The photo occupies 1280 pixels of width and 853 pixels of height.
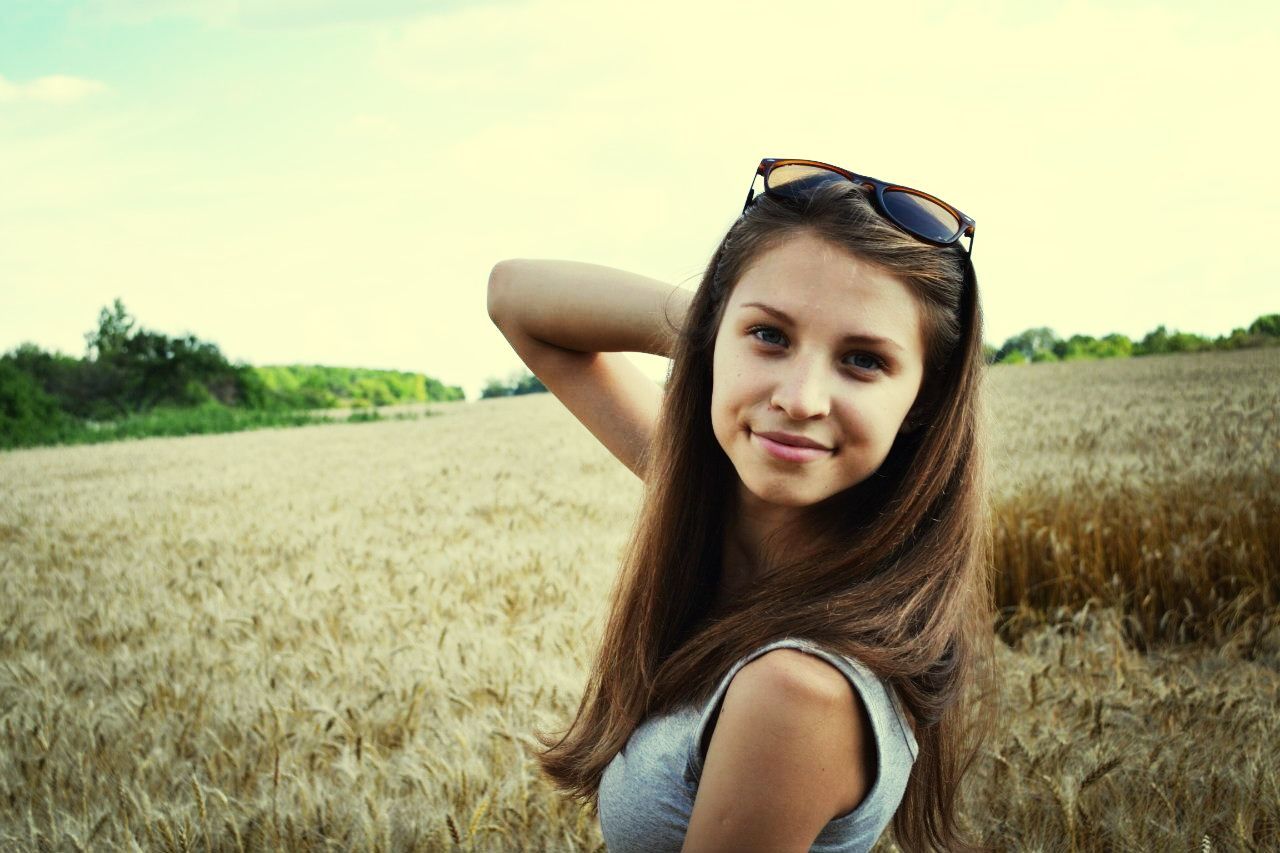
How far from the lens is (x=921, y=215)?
A: 1.28 meters

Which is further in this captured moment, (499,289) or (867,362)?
(499,289)

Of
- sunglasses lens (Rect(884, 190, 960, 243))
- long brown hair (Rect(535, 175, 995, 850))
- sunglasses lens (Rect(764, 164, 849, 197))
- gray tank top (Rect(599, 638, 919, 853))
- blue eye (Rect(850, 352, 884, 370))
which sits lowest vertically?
gray tank top (Rect(599, 638, 919, 853))

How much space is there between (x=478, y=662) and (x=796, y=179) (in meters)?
2.41

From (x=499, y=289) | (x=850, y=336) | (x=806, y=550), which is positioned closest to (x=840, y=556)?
(x=806, y=550)

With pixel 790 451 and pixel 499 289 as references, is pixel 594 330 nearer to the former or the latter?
pixel 499 289

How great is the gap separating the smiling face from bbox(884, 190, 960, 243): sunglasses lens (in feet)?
0.37

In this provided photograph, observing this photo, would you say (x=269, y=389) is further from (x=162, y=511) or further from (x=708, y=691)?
(x=708, y=691)

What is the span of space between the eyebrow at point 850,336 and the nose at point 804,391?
56mm

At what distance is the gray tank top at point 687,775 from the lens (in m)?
1.05

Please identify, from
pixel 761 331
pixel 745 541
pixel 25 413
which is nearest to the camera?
pixel 761 331

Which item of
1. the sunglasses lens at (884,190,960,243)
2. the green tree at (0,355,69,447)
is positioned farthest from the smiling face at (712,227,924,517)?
the green tree at (0,355,69,447)

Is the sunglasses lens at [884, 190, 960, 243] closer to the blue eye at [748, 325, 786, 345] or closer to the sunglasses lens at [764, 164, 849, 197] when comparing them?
the sunglasses lens at [764, 164, 849, 197]

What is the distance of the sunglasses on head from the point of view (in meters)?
1.27

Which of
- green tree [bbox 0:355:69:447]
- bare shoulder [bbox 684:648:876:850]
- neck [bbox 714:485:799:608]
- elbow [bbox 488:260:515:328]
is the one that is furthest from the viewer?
green tree [bbox 0:355:69:447]
